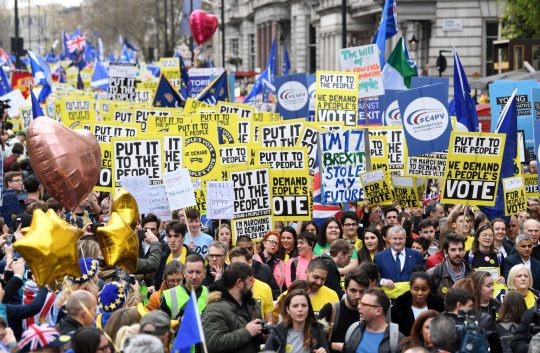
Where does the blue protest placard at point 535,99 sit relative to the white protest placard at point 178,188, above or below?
above

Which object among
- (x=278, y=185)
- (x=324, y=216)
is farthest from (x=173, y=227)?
(x=324, y=216)

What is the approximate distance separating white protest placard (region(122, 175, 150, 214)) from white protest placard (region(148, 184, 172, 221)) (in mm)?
177

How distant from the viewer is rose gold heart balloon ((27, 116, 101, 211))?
41.2 ft

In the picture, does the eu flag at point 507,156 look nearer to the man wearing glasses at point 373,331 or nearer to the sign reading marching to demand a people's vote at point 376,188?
the sign reading marching to demand a people's vote at point 376,188

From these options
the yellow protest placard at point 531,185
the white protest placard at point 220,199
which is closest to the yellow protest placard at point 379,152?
the yellow protest placard at point 531,185

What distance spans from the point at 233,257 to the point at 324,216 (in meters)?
5.54

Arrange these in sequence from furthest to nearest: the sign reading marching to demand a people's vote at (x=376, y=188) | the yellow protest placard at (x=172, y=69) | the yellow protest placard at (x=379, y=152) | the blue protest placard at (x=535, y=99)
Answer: the yellow protest placard at (x=172, y=69), the blue protest placard at (x=535, y=99), the yellow protest placard at (x=379, y=152), the sign reading marching to demand a people's vote at (x=376, y=188)

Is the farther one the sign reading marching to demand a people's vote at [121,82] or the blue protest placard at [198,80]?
the blue protest placard at [198,80]

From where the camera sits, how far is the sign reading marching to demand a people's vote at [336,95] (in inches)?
798

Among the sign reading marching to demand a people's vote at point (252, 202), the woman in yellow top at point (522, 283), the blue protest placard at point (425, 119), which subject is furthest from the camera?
the blue protest placard at point (425, 119)

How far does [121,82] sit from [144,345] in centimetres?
2323

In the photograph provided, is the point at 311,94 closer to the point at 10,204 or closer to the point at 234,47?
the point at 10,204

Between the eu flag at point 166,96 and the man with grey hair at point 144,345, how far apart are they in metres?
19.9

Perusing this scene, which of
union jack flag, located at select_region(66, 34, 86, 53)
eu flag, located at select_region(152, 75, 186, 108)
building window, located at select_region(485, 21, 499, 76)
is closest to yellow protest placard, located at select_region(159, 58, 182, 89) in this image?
eu flag, located at select_region(152, 75, 186, 108)
